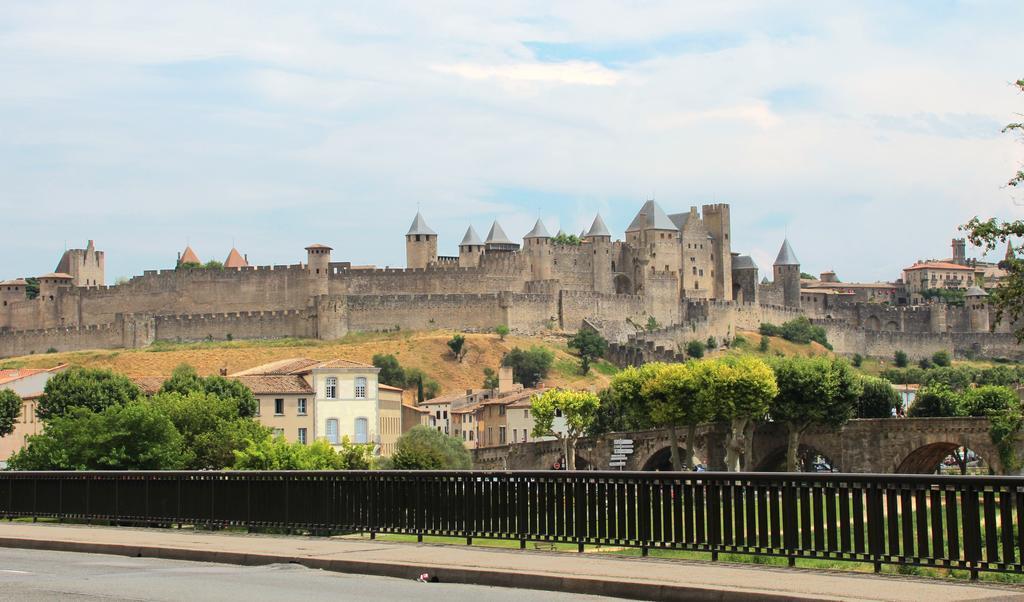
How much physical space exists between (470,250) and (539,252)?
6675 mm

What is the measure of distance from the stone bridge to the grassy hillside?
27.2 meters

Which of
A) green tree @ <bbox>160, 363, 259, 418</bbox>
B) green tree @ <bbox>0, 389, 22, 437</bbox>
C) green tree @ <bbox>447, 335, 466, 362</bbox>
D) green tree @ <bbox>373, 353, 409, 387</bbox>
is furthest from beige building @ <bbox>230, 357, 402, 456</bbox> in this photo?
green tree @ <bbox>447, 335, 466, 362</bbox>

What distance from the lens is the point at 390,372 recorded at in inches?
3932

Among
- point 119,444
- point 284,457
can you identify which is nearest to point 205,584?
point 284,457

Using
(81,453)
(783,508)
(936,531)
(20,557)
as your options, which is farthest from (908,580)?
(81,453)

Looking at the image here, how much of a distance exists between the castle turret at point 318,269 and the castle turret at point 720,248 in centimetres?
3542

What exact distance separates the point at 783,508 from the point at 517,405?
71.9 meters

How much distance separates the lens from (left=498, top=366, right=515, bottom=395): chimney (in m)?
98.6

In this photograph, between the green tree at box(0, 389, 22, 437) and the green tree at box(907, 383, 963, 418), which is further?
the green tree at box(907, 383, 963, 418)

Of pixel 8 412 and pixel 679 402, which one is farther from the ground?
pixel 8 412

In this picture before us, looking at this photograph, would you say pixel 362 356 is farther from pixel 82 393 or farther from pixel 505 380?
pixel 82 393

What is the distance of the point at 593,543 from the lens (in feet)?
55.5

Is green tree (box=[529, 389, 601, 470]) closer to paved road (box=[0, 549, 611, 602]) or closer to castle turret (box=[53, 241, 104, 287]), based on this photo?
paved road (box=[0, 549, 611, 602])

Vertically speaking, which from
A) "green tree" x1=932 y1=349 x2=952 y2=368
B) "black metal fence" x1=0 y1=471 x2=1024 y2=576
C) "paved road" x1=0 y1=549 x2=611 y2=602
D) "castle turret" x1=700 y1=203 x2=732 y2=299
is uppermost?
"castle turret" x1=700 y1=203 x2=732 y2=299
